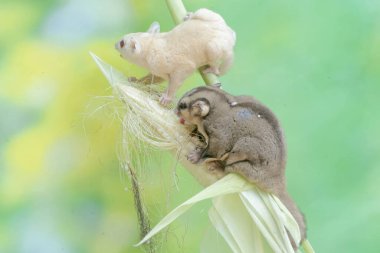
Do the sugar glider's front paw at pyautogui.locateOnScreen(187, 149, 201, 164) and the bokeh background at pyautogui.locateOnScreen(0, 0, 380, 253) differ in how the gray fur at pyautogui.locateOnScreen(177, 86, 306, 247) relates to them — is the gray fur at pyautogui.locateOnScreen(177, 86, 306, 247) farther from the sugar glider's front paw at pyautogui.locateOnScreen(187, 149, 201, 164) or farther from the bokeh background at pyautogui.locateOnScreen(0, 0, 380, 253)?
the bokeh background at pyautogui.locateOnScreen(0, 0, 380, 253)

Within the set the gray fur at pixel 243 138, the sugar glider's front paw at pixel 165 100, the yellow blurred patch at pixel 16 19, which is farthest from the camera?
the yellow blurred patch at pixel 16 19

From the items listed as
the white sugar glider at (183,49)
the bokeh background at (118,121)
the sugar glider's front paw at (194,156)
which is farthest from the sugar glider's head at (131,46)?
the sugar glider's front paw at (194,156)

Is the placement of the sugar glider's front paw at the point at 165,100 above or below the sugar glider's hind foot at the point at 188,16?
below

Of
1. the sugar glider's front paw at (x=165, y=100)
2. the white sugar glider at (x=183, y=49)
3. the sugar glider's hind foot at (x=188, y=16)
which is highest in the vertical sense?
the sugar glider's hind foot at (x=188, y=16)

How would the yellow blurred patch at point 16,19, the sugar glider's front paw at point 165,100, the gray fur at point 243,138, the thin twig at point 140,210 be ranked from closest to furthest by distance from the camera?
the gray fur at point 243,138 < the sugar glider's front paw at point 165,100 < the thin twig at point 140,210 < the yellow blurred patch at point 16,19

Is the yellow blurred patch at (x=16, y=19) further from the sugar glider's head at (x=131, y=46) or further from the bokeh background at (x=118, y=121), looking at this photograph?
the sugar glider's head at (x=131, y=46)

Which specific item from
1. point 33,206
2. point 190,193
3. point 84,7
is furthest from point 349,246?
point 84,7

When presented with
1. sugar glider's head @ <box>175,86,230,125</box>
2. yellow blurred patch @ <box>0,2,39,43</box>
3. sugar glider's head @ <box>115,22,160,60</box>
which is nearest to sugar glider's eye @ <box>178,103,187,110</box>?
sugar glider's head @ <box>175,86,230,125</box>
